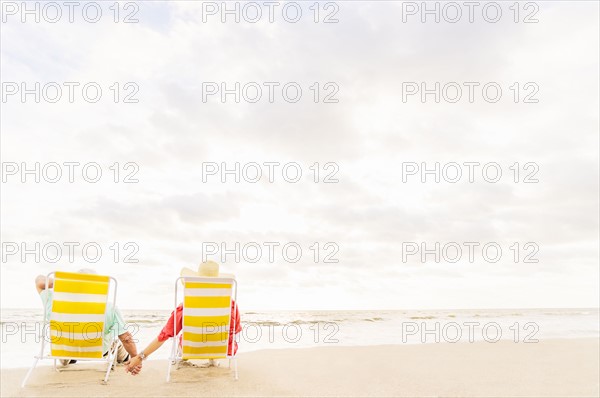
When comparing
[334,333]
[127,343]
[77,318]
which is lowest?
[334,333]

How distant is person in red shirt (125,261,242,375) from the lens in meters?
6.03

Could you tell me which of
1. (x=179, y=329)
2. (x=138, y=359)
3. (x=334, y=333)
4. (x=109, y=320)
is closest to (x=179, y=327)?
(x=179, y=329)

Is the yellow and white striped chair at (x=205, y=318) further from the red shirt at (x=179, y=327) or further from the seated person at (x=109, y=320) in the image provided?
the seated person at (x=109, y=320)

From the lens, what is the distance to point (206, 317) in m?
6.20

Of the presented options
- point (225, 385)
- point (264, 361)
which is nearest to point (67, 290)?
point (225, 385)

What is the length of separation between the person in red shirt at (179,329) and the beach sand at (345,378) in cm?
21

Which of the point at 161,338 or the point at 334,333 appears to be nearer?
the point at 161,338

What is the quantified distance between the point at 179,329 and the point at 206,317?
0.48 meters

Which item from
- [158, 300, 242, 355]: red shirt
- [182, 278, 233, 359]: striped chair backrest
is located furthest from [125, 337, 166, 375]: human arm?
[182, 278, 233, 359]: striped chair backrest

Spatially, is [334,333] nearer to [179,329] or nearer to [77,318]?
[179,329]

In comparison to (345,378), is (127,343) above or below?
above

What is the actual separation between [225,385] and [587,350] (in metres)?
7.93

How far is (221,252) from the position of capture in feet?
31.2

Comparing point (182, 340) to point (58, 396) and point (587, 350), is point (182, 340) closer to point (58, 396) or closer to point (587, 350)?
point (58, 396)
